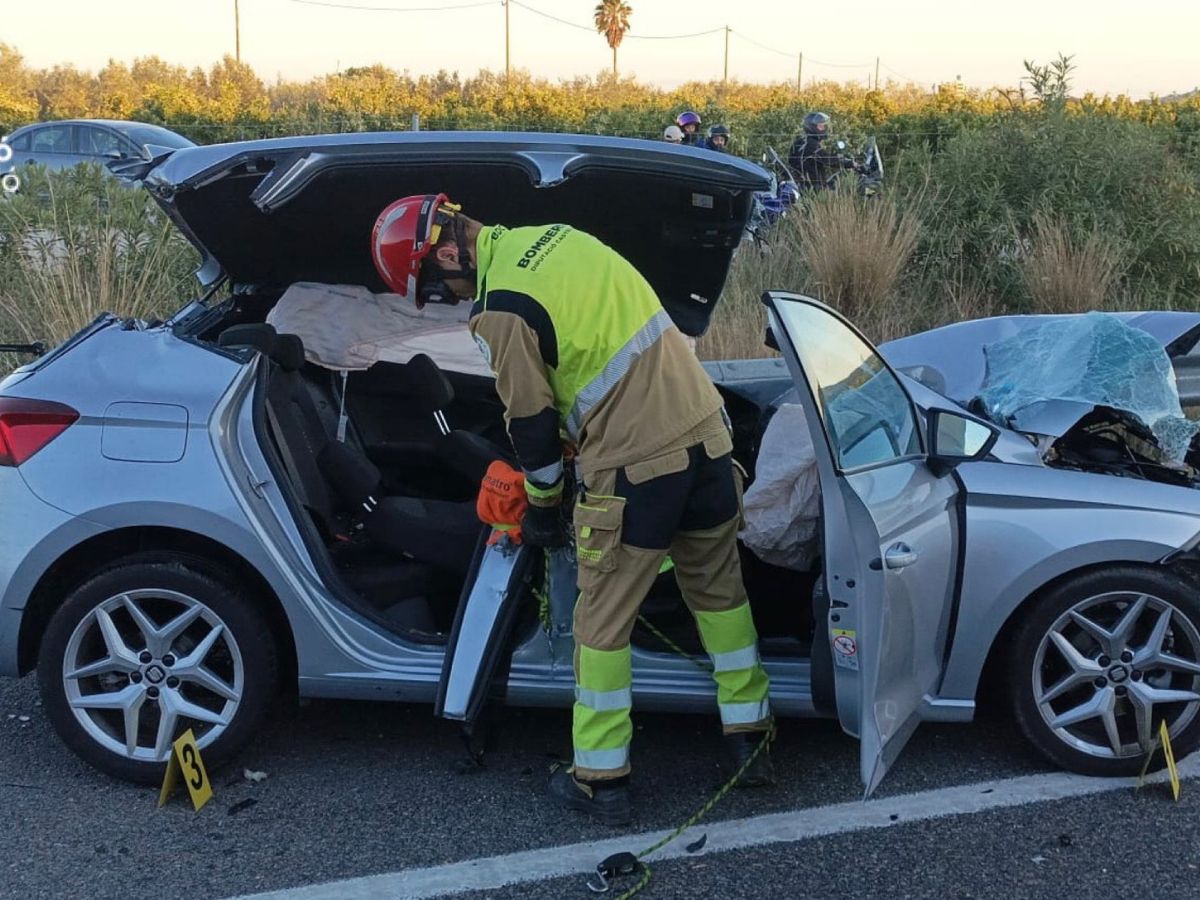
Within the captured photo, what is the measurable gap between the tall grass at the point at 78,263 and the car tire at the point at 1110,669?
18.5 ft

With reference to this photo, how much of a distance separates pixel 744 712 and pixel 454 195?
6.40 ft

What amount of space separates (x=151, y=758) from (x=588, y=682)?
51.4 inches

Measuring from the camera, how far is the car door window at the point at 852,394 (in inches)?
122

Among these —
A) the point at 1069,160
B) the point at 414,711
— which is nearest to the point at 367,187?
the point at 414,711

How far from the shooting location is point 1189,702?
3344 mm

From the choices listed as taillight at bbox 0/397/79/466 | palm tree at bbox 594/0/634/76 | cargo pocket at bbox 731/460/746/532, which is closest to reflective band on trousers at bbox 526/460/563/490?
cargo pocket at bbox 731/460/746/532

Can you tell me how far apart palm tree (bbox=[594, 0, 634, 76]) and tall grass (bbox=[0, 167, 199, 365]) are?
200ft

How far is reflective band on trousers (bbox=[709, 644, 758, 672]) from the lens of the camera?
10.8 feet

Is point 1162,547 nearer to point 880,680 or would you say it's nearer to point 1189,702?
point 1189,702

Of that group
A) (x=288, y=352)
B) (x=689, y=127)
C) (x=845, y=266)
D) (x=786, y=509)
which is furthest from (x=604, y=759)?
(x=689, y=127)

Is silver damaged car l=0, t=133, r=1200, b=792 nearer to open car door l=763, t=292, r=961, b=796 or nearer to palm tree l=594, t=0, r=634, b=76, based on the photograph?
open car door l=763, t=292, r=961, b=796

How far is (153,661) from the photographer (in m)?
3.34

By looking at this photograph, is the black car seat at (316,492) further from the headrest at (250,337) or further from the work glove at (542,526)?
the work glove at (542,526)

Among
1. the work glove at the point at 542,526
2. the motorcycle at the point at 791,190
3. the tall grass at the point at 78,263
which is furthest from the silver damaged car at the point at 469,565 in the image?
the motorcycle at the point at 791,190
